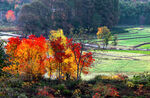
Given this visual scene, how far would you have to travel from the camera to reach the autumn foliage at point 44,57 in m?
27.2

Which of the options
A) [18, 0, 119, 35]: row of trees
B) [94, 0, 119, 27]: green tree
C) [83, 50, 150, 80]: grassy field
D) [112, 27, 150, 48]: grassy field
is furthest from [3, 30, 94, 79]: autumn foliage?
[94, 0, 119, 27]: green tree

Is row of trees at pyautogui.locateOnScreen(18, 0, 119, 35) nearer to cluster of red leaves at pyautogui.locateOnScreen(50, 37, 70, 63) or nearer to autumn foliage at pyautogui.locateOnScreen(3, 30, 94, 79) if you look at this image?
autumn foliage at pyautogui.locateOnScreen(3, 30, 94, 79)

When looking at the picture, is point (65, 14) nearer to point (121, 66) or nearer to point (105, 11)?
point (105, 11)

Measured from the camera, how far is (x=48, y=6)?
98312 mm

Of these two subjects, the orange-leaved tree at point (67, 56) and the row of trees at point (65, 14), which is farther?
the row of trees at point (65, 14)

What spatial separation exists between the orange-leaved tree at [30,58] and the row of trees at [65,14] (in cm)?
5612

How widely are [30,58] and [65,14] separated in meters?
72.8

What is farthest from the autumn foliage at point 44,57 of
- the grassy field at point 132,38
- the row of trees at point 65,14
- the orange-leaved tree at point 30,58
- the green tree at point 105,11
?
the green tree at point 105,11

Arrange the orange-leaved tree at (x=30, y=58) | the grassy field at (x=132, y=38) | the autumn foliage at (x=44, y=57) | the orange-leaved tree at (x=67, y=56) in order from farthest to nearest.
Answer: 1. the grassy field at (x=132, y=38)
2. the orange-leaved tree at (x=67, y=56)
3. the autumn foliage at (x=44, y=57)
4. the orange-leaved tree at (x=30, y=58)

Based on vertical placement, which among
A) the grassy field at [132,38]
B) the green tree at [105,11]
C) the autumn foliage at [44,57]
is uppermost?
the green tree at [105,11]

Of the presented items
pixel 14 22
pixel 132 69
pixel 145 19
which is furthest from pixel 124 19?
pixel 132 69

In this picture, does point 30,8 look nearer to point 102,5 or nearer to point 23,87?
point 102,5

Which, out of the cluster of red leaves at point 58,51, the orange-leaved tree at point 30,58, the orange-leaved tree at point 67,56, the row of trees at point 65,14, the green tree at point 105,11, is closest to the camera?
the orange-leaved tree at point 30,58

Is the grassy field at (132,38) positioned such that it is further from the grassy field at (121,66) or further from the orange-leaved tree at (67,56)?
the orange-leaved tree at (67,56)
